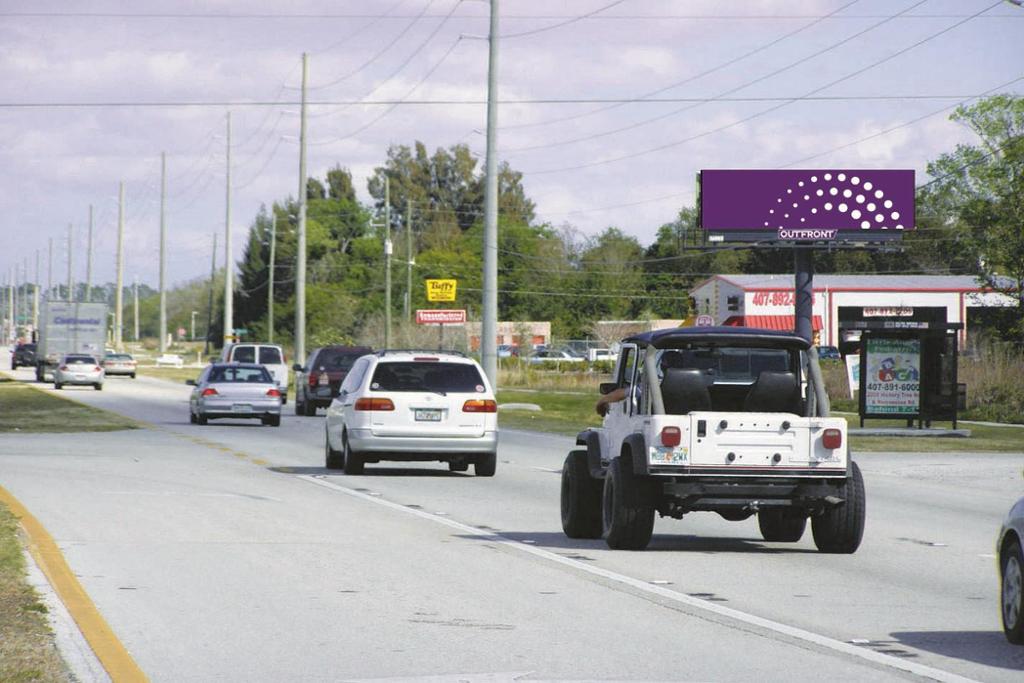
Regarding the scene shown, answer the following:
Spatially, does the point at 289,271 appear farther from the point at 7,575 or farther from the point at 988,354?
the point at 7,575

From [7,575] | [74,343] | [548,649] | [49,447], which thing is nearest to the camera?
[548,649]

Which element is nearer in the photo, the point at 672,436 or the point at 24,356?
the point at 672,436

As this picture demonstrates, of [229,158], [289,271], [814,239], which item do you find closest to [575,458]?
[814,239]

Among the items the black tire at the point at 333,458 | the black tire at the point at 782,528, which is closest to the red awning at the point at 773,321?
the black tire at the point at 333,458

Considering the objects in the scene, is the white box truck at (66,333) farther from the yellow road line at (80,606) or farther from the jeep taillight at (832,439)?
the jeep taillight at (832,439)

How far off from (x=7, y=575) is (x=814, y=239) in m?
A: 41.5

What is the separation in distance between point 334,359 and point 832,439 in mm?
31475

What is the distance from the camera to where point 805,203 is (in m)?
52.6

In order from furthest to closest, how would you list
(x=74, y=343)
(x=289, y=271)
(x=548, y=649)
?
(x=289, y=271) → (x=74, y=343) → (x=548, y=649)

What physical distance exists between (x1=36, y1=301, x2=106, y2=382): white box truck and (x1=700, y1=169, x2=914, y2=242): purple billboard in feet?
115

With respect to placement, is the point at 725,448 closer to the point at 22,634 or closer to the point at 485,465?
the point at 22,634

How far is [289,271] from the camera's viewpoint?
142 m

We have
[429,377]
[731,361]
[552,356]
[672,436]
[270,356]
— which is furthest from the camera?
[552,356]

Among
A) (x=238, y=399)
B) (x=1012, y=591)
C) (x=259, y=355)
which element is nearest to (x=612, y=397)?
(x=1012, y=591)
